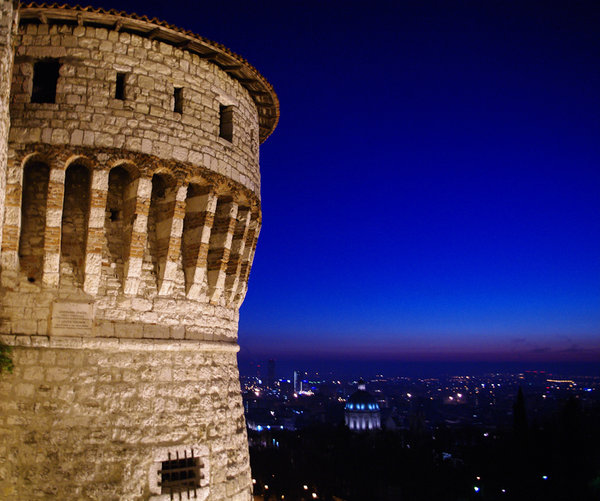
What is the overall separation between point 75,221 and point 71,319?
1.45 meters

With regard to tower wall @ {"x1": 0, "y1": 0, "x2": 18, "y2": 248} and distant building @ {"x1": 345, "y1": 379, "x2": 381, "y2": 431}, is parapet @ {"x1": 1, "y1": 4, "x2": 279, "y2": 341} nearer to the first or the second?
tower wall @ {"x1": 0, "y1": 0, "x2": 18, "y2": 248}

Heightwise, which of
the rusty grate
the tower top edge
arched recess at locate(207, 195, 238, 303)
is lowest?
the rusty grate

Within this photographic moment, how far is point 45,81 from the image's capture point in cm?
788

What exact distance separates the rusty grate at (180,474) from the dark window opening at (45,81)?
573 centimetres

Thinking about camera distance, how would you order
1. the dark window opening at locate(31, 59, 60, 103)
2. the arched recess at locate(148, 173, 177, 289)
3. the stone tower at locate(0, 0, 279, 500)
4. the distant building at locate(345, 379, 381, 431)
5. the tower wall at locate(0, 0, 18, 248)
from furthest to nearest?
1. the distant building at locate(345, 379, 381, 431)
2. the arched recess at locate(148, 173, 177, 289)
3. the dark window opening at locate(31, 59, 60, 103)
4. the stone tower at locate(0, 0, 279, 500)
5. the tower wall at locate(0, 0, 18, 248)

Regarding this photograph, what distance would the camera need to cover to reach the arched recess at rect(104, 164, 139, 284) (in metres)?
7.64

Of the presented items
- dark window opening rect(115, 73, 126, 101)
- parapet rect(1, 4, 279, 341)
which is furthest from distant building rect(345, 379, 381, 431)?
dark window opening rect(115, 73, 126, 101)

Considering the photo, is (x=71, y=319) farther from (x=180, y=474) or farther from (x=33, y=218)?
(x=180, y=474)

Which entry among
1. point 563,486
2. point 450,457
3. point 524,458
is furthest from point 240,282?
point 450,457

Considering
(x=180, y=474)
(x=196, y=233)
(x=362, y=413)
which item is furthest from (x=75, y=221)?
(x=362, y=413)

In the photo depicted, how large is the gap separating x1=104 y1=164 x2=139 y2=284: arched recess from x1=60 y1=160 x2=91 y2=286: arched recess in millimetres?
330

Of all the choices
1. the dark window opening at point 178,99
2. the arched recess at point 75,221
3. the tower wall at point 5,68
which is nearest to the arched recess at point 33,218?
the arched recess at point 75,221

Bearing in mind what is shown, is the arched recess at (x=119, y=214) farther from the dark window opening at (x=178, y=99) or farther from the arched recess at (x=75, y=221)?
the dark window opening at (x=178, y=99)

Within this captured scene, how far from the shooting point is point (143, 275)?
7.86 m
